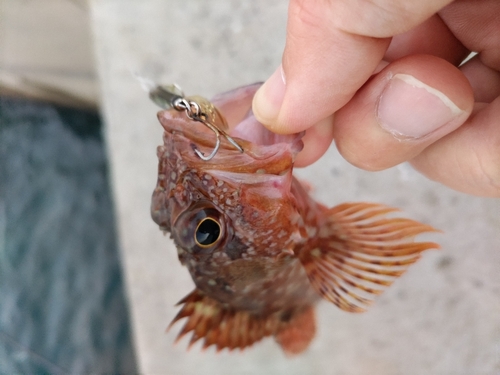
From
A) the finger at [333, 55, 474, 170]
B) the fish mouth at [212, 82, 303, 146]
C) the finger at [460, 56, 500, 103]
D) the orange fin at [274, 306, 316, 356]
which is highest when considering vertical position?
the finger at [460, 56, 500, 103]

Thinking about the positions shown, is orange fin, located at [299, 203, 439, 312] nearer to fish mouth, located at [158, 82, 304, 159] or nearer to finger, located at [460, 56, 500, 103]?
fish mouth, located at [158, 82, 304, 159]

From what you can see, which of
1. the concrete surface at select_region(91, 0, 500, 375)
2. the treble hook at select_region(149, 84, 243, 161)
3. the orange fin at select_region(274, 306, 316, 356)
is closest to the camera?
the treble hook at select_region(149, 84, 243, 161)

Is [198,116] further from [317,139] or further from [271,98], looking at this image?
[317,139]

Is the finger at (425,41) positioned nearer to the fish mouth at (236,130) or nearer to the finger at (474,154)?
the finger at (474,154)

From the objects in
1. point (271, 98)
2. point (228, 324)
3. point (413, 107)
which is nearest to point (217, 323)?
point (228, 324)

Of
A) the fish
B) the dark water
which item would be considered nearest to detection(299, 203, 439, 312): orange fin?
the fish

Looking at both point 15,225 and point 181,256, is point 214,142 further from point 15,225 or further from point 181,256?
point 15,225

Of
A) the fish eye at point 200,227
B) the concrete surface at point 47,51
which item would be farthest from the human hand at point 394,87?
the concrete surface at point 47,51
